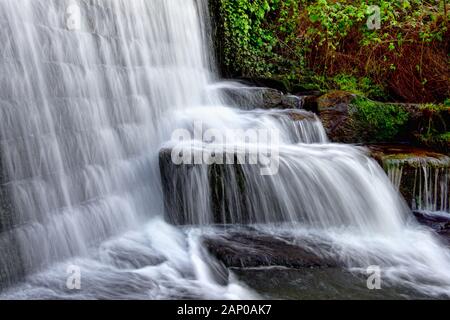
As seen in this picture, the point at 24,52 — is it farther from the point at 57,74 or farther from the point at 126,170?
the point at 126,170

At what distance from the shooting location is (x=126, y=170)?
230 inches

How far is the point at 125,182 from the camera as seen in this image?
5.79 m

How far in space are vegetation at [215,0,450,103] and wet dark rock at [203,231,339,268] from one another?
16.2ft

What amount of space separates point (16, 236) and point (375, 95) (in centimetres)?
773

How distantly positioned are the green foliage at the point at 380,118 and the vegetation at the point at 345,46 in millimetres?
1475

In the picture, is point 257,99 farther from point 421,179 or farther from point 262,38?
point 262,38

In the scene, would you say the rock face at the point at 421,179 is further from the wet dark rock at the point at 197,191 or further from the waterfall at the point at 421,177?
the wet dark rock at the point at 197,191

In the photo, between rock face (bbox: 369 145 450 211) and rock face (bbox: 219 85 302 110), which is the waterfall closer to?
rock face (bbox: 369 145 450 211)

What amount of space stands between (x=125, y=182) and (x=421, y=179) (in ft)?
13.1

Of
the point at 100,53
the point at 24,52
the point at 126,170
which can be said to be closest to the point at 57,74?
the point at 24,52

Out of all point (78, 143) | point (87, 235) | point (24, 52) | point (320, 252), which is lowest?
point (320, 252)

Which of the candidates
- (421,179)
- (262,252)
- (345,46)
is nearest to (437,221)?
(421,179)

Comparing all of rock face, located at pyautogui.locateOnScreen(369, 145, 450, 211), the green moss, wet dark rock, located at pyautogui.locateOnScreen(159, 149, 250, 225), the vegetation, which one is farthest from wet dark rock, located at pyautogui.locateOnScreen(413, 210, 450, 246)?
the vegetation

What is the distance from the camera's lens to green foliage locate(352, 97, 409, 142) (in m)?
7.91
